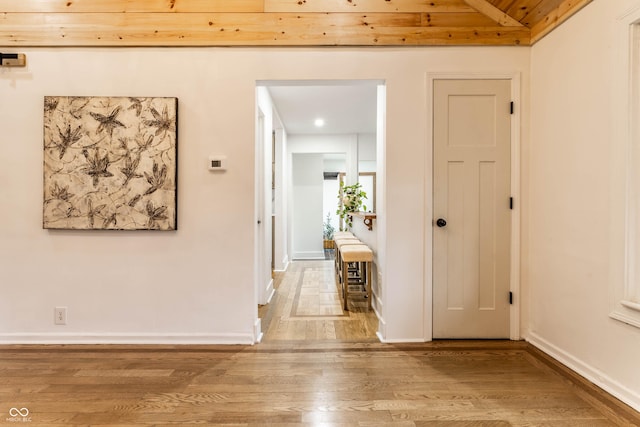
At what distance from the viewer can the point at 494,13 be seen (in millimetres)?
2447

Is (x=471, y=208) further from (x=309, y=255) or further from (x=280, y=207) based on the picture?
(x=309, y=255)

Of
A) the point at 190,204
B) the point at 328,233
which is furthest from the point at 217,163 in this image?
the point at 328,233

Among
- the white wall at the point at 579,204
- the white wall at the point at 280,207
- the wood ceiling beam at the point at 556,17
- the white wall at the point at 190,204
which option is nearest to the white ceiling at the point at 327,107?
the white wall at the point at 280,207

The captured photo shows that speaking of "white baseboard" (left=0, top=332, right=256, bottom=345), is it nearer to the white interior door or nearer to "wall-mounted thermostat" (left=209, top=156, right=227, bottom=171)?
"wall-mounted thermostat" (left=209, top=156, right=227, bottom=171)

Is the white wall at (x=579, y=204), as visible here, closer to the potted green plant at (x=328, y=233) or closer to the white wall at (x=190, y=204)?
the white wall at (x=190, y=204)

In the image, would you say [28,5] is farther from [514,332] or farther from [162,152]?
[514,332]

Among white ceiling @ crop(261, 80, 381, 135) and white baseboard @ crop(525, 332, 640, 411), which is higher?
white ceiling @ crop(261, 80, 381, 135)

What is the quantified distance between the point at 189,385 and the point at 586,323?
2451 millimetres

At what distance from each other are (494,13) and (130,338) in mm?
3710

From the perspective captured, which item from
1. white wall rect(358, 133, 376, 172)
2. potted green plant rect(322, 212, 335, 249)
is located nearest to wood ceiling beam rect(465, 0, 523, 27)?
white wall rect(358, 133, 376, 172)

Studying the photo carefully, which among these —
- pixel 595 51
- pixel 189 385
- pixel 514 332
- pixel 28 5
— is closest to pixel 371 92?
pixel 595 51

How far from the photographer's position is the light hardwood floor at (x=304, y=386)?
1.62 m

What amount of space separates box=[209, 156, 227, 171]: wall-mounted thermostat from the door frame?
1.55 metres

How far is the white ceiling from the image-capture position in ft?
12.5
